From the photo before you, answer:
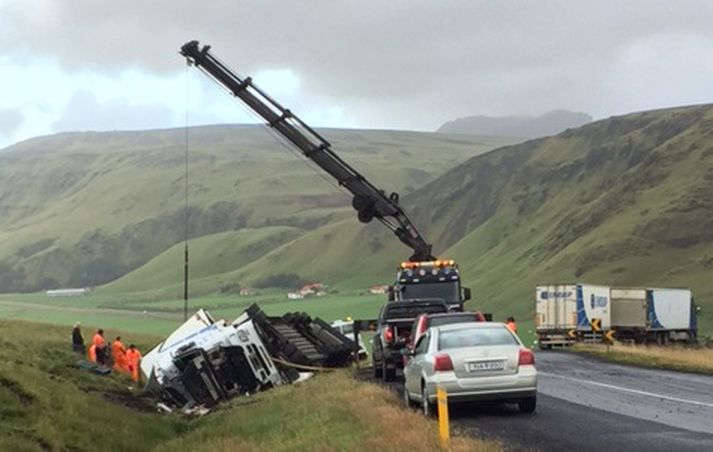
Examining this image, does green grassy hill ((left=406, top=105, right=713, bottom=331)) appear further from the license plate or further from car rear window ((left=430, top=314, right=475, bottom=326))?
the license plate

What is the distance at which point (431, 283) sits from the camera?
101 feet

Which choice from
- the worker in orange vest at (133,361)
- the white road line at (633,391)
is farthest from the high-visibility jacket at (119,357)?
the white road line at (633,391)

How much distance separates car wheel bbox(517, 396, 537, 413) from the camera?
16.5 m

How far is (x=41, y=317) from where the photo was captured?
132 meters

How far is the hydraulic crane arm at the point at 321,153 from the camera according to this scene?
35375 millimetres

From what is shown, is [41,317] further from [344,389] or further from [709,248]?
[344,389]

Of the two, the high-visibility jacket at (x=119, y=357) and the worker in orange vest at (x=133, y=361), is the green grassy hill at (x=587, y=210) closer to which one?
the worker in orange vest at (x=133, y=361)

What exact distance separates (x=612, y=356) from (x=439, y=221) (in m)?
144

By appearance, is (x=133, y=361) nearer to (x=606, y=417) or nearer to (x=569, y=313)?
(x=606, y=417)

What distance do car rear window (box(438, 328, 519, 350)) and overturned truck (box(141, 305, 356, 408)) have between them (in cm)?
1255

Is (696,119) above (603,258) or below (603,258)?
above

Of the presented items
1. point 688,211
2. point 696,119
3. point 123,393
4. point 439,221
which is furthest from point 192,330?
point 439,221

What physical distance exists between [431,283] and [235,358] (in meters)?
7.11

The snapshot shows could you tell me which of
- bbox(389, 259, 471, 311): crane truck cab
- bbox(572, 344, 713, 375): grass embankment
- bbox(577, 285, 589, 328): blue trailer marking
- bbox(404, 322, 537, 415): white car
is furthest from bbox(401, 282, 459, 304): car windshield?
bbox(577, 285, 589, 328): blue trailer marking
